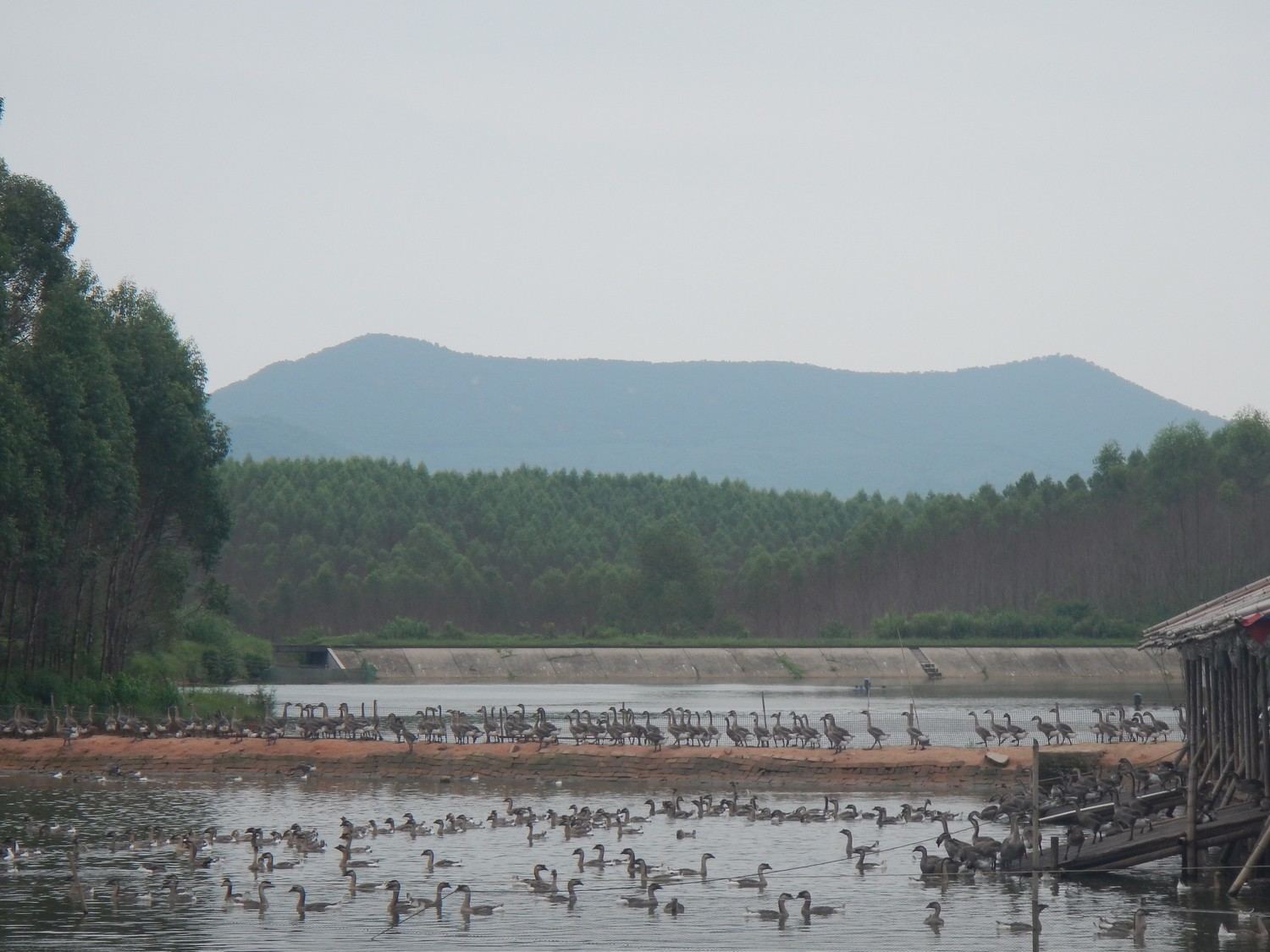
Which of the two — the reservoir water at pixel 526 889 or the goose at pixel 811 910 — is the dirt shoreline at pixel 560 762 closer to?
the reservoir water at pixel 526 889

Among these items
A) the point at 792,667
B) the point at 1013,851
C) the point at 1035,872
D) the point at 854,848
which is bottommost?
the point at 854,848

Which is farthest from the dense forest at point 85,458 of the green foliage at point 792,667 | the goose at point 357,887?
the green foliage at point 792,667

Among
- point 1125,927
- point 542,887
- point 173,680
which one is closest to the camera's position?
point 1125,927

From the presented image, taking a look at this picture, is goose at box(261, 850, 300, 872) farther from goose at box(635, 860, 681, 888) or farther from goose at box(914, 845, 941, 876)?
goose at box(914, 845, 941, 876)

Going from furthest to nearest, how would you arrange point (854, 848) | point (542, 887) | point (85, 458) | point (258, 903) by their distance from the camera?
point (85, 458) < point (854, 848) < point (542, 887) < point (258, 903)

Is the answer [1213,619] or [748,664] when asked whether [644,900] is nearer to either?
[1213,619]

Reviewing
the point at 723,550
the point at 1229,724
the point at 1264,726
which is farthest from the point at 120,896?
the point at 723,550

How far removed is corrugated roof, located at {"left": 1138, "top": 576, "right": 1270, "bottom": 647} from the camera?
2683 cm

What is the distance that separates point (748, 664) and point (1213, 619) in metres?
83.2

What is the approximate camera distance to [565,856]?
33.2 meters

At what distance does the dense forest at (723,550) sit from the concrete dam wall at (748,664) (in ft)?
40.9

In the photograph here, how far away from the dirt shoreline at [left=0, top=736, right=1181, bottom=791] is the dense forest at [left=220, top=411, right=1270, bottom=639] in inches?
2986

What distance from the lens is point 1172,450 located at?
391ft

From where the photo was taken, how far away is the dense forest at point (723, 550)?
118 meters
